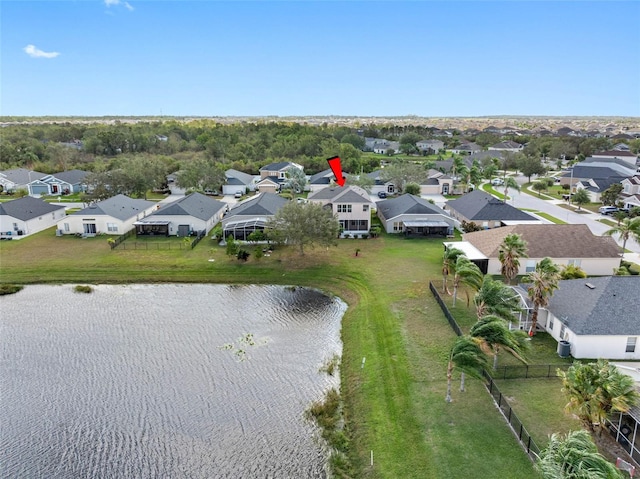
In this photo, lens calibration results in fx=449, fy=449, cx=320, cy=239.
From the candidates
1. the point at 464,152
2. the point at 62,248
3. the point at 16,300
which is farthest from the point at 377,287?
the point at 464,152

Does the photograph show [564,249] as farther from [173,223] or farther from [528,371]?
[173,223]

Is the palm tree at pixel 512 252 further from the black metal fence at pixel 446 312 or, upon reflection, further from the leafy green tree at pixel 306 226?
the leafy green tree at pixel 306 226

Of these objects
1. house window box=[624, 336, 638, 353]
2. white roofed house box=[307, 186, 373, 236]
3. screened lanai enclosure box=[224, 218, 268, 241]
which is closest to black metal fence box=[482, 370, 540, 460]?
house window box=[624, 336, 638, 353]

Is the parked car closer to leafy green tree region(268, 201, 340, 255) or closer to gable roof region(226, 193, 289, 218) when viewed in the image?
leafy green tree region(268, 201, 340, 255)

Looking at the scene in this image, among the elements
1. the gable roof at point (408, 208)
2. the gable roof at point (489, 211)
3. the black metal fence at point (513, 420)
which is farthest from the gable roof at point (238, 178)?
the black metal fence at point (513, 420)

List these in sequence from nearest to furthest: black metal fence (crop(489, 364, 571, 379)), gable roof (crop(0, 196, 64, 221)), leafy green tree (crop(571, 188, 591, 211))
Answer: black metal fence (crop(489, 364, 571, 379))
gable roof (crop(0, 196, 64, 221))
leafy green tree (crop(571, 188, 591, 211))

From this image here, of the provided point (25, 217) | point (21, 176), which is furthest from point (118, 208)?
point (21, 176)
